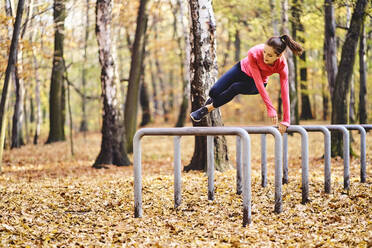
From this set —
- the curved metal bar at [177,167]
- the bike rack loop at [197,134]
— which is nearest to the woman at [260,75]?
the curved metal bar at [177,167]

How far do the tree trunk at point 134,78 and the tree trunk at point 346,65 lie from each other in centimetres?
563

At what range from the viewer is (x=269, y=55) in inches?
174

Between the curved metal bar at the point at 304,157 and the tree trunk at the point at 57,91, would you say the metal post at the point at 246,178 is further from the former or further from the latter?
the tree trunk at the point at 57,91

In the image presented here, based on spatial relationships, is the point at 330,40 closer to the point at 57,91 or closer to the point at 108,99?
the point at 108,99

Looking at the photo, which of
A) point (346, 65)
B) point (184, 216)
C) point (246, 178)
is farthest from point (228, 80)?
point (346, 65)

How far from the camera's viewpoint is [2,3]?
10805 millimetres

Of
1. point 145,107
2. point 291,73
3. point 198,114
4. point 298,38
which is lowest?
point 198,114

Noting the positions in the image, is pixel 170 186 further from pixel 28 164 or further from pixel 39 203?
pixel 28 164

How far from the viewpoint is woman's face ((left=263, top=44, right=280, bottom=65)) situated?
4357 millimetres

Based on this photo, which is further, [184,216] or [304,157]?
[304,157]

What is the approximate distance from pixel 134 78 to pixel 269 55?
7.85 meters

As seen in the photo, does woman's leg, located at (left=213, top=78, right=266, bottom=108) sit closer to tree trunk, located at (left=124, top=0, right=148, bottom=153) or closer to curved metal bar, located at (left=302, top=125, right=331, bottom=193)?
curved metal bar, located at (left=302, top=125, right=331, bottom=193)

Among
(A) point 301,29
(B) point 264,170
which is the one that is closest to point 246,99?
(A) point 301,29

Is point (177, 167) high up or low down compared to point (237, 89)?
down
